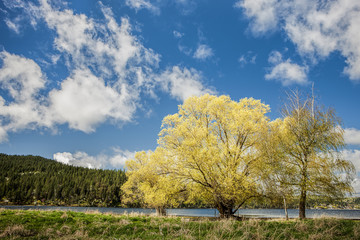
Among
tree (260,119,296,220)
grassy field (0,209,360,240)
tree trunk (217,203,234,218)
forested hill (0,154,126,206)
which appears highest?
tree (260,119,296,220)

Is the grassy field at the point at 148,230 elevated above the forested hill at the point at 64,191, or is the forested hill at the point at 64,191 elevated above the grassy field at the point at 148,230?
the grassy field at the point at 148,230

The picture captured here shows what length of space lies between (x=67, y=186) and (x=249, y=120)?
120665mm

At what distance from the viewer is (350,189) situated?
51.9ft

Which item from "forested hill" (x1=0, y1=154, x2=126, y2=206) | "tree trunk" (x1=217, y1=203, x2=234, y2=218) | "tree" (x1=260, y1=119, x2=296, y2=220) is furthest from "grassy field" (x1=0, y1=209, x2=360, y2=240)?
"forested hill" (x1=0, y1=154, x2=126, y2=206)

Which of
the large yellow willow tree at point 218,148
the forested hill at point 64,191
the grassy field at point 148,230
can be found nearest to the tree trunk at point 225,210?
the large yellow willow tree at point 218,148

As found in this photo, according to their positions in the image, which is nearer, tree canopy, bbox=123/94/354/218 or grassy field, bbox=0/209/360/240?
grassy field, bbox=0/209/360/240

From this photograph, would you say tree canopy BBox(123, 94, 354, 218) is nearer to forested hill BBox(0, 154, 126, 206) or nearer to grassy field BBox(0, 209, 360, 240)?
grassy field BBox(0, 209, 360, 240)

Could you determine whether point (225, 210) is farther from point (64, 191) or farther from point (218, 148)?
point (64, 191)

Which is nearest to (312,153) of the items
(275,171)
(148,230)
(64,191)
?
(275,171)

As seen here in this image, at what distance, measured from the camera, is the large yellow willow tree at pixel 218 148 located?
17.0 meters

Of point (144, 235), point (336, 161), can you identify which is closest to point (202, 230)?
point (144, 235)

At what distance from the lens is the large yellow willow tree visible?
1702cm

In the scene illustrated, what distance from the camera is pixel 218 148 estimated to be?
1852 cm

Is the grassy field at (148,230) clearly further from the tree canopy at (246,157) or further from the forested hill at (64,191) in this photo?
the forested hill at (64,191)
